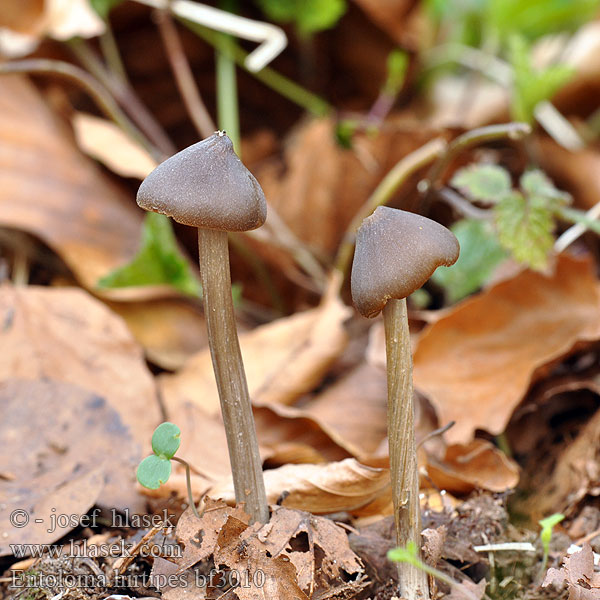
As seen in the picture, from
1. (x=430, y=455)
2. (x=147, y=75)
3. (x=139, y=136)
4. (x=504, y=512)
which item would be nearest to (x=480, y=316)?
(x=430, y=455)

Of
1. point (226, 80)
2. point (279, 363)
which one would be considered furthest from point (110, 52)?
point (279, 363)

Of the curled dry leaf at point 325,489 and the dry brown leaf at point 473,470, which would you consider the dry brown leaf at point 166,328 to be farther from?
the dry brown leaf at point 473,470

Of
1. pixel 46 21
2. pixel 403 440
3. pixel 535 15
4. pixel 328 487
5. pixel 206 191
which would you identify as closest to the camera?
pixel 206 191

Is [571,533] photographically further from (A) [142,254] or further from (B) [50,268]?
(B) [50,268]

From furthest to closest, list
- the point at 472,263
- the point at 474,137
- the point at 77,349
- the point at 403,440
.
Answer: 1. the point at 472,263
2. the point at 77,349
3. the point at 474,137
4. the point at 403,440

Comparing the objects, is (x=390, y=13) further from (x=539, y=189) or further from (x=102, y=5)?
(x=539, y=189)

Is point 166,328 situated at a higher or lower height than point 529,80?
lower

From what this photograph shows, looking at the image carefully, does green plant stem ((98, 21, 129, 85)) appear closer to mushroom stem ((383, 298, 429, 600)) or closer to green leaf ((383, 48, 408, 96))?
green leaf ((383, 48, 408, 96))

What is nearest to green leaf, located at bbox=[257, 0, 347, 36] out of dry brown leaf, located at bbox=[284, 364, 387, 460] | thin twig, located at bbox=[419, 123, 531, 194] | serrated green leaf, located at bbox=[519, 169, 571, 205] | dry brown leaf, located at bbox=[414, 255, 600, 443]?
thin twig, located at bbox=[419, 123, 531, 194]
